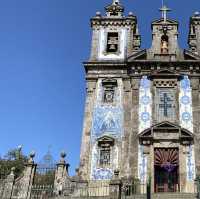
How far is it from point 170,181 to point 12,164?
18163 mm

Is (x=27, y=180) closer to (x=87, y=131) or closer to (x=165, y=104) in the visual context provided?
(x=87, y=131)

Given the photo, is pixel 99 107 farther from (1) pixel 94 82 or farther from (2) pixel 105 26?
(2) pixel 105 26

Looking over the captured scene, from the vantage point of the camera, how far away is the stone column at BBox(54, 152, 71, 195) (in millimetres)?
20625

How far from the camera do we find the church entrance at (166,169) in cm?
2214

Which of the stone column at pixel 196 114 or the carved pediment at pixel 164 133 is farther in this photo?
the carved pediment at pixel 164 133

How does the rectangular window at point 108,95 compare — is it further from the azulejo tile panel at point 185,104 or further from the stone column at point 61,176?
the stone column at point 61,176

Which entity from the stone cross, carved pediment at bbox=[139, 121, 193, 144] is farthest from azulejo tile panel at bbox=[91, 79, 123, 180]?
the stone cross

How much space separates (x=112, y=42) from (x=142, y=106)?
535cm

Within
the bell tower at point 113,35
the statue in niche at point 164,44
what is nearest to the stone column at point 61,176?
the bell tower at point 113,35

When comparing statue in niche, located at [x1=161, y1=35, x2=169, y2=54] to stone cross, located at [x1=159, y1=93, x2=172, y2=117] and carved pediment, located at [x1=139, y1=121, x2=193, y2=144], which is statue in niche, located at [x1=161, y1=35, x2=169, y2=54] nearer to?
stone cross, located at [x1=159, y1=93, x2=172, y2=117]

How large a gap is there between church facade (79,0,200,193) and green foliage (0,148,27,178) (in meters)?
12.7

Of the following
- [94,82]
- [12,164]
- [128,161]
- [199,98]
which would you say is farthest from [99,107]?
[12,164]

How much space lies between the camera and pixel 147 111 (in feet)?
78.9

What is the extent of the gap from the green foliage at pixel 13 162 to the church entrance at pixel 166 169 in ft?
50.3
